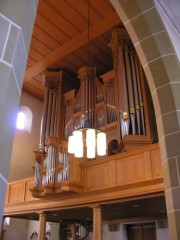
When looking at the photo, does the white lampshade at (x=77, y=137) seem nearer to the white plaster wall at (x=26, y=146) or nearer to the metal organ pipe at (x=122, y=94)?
the metal organ pipe at (x=122, y=94)

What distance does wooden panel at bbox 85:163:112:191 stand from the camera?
7348 mm

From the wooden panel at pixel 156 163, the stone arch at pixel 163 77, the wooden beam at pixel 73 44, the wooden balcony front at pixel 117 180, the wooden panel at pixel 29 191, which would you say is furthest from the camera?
the wooden panel at pixel 29 191

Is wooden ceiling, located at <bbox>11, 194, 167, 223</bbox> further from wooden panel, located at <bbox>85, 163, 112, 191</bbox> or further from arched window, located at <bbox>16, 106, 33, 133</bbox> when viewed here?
arched window, located at <bbox>16, 106, 33, 133</bbox>

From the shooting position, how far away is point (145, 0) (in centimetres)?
308

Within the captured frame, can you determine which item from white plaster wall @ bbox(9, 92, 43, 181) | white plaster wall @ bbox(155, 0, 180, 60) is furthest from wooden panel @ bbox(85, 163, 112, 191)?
white plaster wall @ bbox(9, 92, 43, 181)

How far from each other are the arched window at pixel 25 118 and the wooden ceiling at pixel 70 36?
71.6 inches

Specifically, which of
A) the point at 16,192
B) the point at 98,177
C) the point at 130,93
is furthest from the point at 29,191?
the point at 130,93

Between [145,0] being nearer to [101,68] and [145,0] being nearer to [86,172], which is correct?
[86,172]

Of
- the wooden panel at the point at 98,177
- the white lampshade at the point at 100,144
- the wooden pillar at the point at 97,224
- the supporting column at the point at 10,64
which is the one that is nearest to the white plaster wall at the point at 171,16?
the supporting column at the point at 10,64

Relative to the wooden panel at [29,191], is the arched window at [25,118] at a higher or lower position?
higher

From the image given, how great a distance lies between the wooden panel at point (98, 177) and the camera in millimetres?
7348

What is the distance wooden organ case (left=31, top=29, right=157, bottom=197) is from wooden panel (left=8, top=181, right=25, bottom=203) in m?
1.22

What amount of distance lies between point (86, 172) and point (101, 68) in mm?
4873

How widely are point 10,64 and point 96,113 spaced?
27.8 ft
